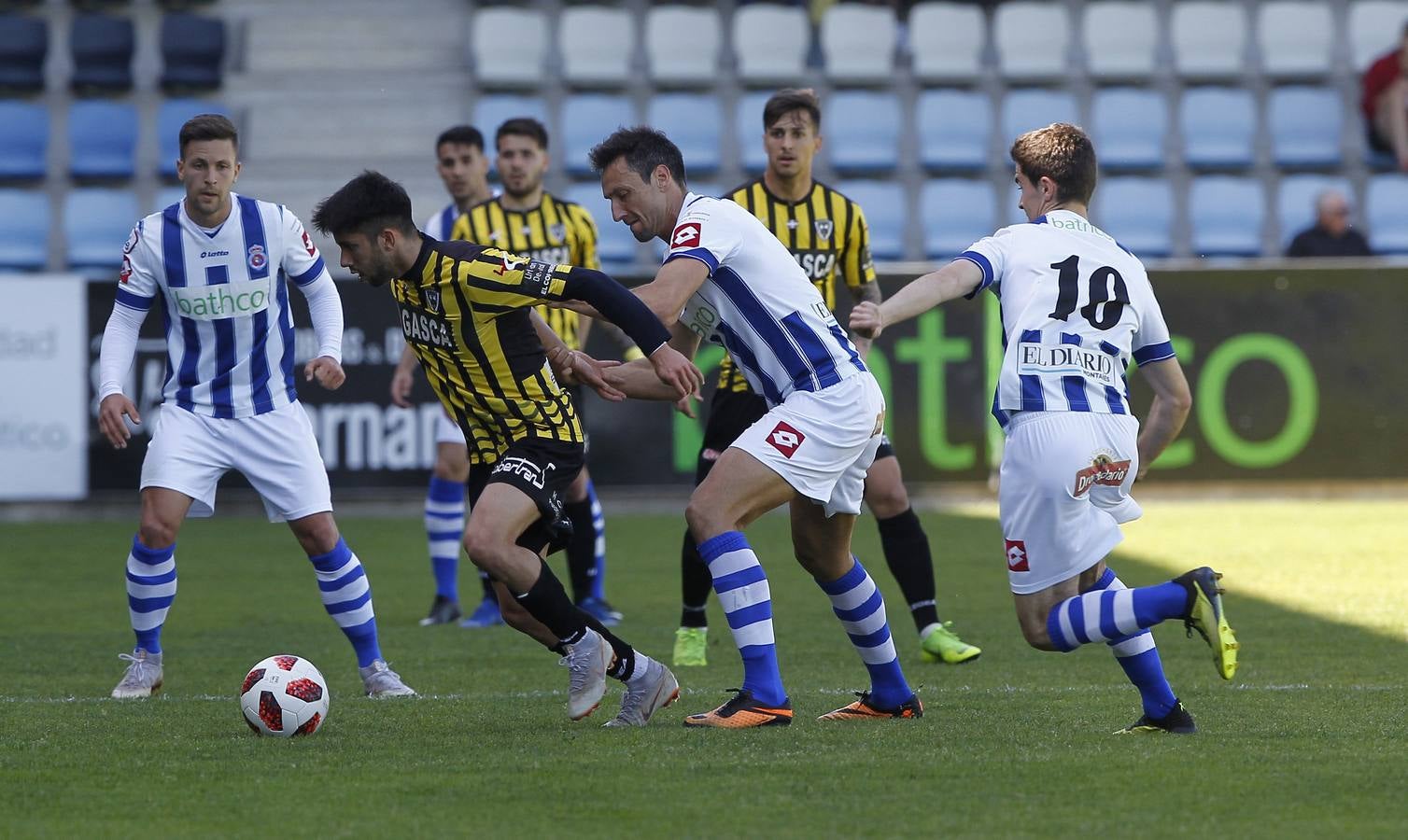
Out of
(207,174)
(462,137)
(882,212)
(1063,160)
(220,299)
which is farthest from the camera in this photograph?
(882,212)

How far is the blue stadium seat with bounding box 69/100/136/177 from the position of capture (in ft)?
53.4

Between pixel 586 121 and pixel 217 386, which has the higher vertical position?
pixel 586 121

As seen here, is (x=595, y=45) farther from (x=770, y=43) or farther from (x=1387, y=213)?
(x=1387, y=213)

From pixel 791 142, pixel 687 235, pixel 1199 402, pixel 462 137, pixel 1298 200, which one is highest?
pixel 1298 200

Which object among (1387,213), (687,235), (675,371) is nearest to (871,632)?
(675,371)

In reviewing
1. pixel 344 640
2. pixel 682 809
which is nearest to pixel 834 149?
pixel 344 640

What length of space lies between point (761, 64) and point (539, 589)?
1238cm

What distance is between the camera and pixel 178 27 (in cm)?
1695

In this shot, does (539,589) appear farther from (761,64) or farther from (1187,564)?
(761,64)

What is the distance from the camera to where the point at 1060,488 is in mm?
5008

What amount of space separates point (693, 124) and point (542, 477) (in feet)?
37.5

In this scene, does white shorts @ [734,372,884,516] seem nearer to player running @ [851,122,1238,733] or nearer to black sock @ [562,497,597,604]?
→ player running @ [851,122,1238,733]

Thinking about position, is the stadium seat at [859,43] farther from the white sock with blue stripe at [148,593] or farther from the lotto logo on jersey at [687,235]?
the lotto logo on jersey at [687,235]

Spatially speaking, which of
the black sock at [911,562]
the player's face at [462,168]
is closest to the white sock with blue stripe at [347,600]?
the black sock at [911,562]
